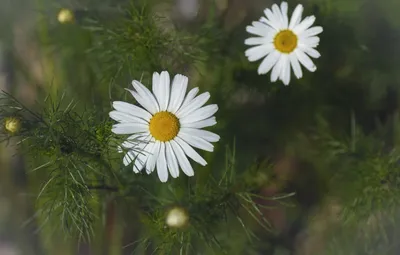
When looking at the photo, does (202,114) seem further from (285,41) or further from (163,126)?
(285,41)

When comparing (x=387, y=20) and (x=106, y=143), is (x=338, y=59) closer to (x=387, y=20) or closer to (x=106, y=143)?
(x=387, y=20)

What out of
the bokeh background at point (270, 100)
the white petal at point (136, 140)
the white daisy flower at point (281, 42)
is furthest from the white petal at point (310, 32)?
the white petal at point (136, 140)

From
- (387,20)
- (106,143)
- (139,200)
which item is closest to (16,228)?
(139,200)

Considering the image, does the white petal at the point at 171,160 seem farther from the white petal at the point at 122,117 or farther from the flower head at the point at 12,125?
the flower head at the point at 12,125

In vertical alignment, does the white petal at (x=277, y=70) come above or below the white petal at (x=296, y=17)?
below

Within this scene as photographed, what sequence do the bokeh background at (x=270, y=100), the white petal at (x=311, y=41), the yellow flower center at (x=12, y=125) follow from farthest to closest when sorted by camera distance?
the bokeh background at (x=270, y=100) → the white petal at (x=311, y=41) → the yellow flower center at (x=12, y=125)

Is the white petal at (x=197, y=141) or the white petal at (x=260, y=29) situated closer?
the white petal at (x=197, y=141)
